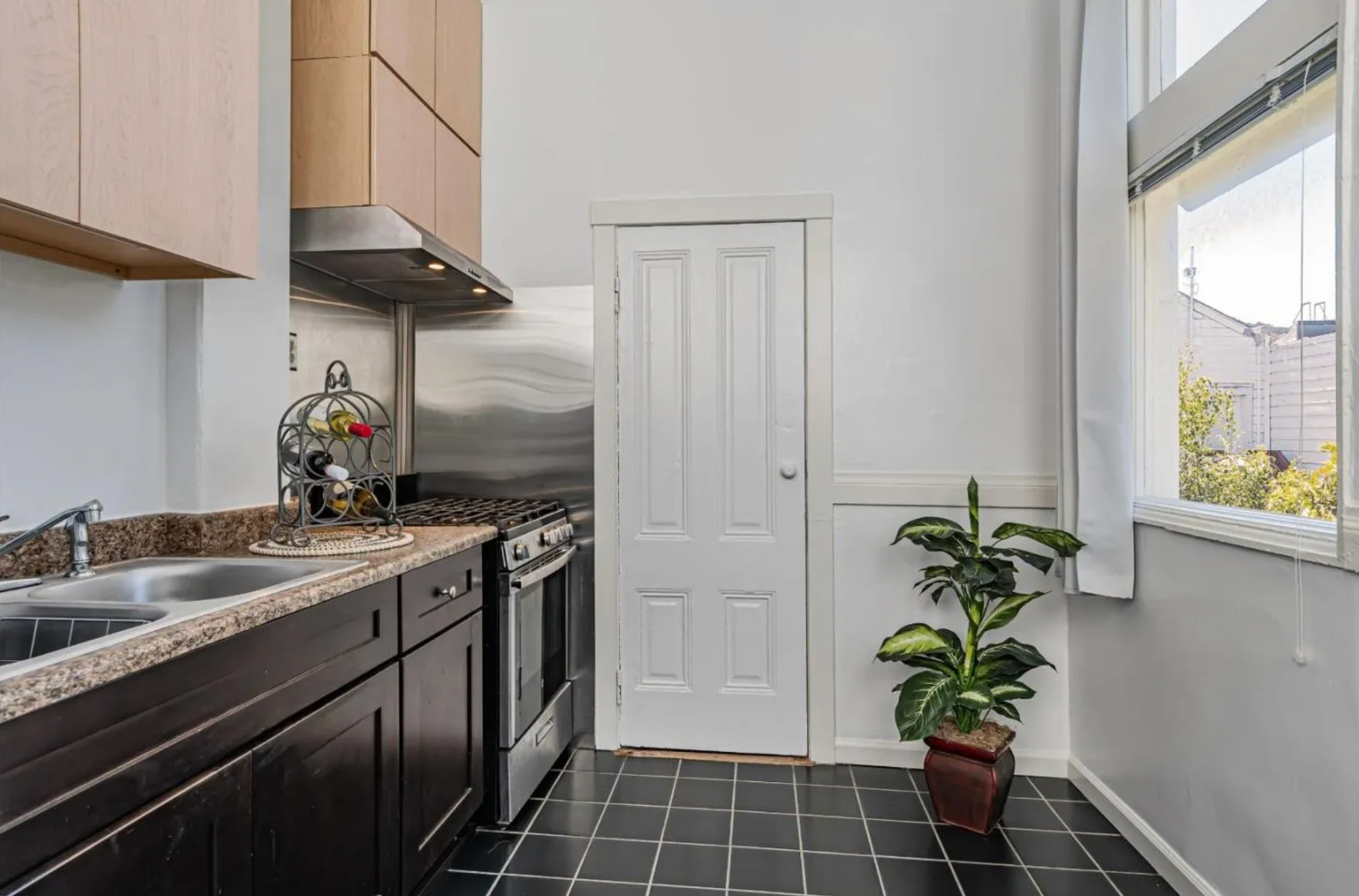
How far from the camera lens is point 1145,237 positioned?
2.26m

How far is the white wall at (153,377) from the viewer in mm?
1528

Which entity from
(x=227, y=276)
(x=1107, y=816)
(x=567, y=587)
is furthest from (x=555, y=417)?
(x=1107, y=816)

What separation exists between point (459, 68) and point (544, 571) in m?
1.87

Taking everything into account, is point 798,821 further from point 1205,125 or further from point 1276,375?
point 1205,125

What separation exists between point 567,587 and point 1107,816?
193 cm

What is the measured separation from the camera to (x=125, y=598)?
1.54 m

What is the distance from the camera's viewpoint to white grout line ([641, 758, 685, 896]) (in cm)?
198

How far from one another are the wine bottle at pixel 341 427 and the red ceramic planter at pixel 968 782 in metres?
1.89

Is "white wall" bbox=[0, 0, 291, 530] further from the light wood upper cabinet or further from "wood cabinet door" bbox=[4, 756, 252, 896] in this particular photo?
"wood cabinet door" bbox=[4, 756, 252, 896]

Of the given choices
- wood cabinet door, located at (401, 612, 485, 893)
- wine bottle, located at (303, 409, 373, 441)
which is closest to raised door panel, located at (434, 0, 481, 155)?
wine bottle, located at (303, 409, 373, 441)

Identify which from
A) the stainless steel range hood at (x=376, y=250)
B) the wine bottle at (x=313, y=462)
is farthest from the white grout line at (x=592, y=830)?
the stainless steel range hood at (x=376, y=250)

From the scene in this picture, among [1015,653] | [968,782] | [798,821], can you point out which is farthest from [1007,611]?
[798,821]

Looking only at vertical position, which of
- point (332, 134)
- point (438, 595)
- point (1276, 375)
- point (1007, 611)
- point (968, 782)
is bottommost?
point (968, 782)

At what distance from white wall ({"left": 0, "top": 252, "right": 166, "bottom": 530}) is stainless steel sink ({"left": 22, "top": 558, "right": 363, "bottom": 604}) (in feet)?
0.65
